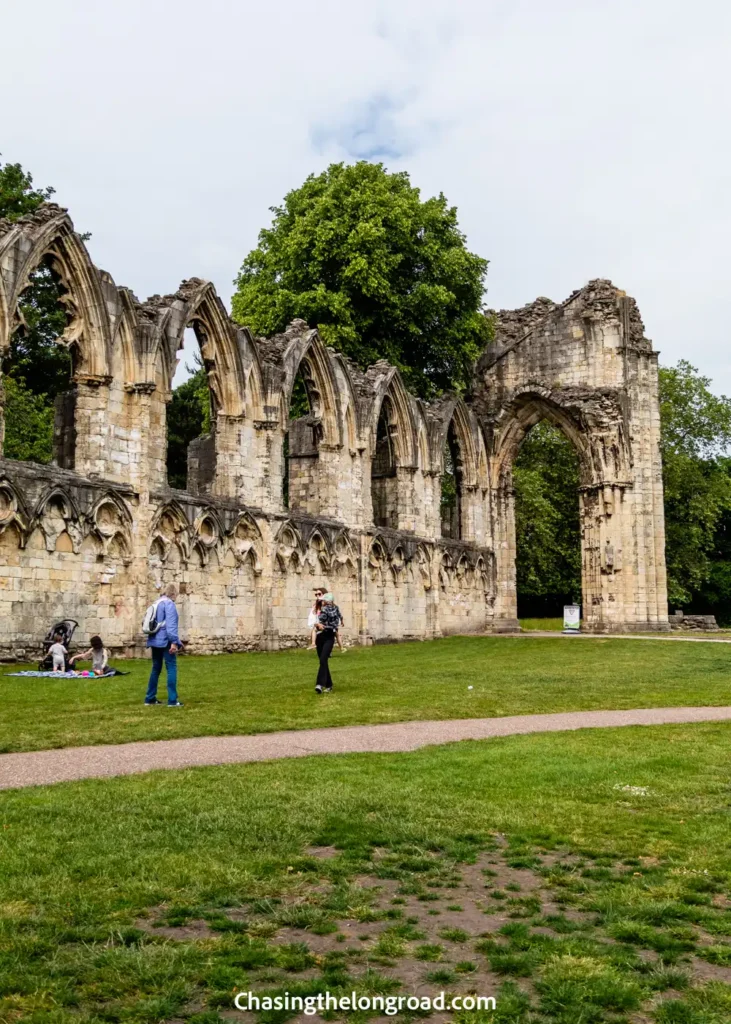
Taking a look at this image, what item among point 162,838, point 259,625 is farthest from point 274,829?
point 259,625

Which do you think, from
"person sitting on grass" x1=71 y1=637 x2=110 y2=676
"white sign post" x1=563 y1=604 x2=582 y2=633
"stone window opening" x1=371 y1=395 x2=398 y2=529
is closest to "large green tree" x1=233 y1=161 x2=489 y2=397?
"stone window opening" x1=371 y1=395 x2=398 y2=529

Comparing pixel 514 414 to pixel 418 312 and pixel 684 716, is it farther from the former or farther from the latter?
pixel 684 716

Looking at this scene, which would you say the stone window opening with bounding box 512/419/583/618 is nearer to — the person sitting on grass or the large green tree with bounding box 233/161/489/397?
the large green tree with bounding box 233/161/489/397

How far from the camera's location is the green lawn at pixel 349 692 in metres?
10.5

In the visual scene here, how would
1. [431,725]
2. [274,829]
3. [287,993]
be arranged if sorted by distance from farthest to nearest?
[431,725] → [274,829] → [287,993]

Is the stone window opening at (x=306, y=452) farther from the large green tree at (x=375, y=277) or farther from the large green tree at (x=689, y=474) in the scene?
the large green tree at (x=689, y=474)

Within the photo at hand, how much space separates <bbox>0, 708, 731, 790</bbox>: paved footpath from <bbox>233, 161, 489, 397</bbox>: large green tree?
71.7ft

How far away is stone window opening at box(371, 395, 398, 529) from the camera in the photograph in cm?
2964

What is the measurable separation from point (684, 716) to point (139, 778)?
660 centimetres

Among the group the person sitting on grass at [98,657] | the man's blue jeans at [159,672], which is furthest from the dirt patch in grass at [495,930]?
the person sitting on grass at [98,657]

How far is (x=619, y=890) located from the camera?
5039 millimetres

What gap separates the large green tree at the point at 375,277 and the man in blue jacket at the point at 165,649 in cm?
2025

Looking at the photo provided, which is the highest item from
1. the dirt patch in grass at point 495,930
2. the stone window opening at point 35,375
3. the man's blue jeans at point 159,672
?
the stone window opening at point 35,375

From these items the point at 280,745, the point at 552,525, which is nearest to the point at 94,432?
the point at 280,745
